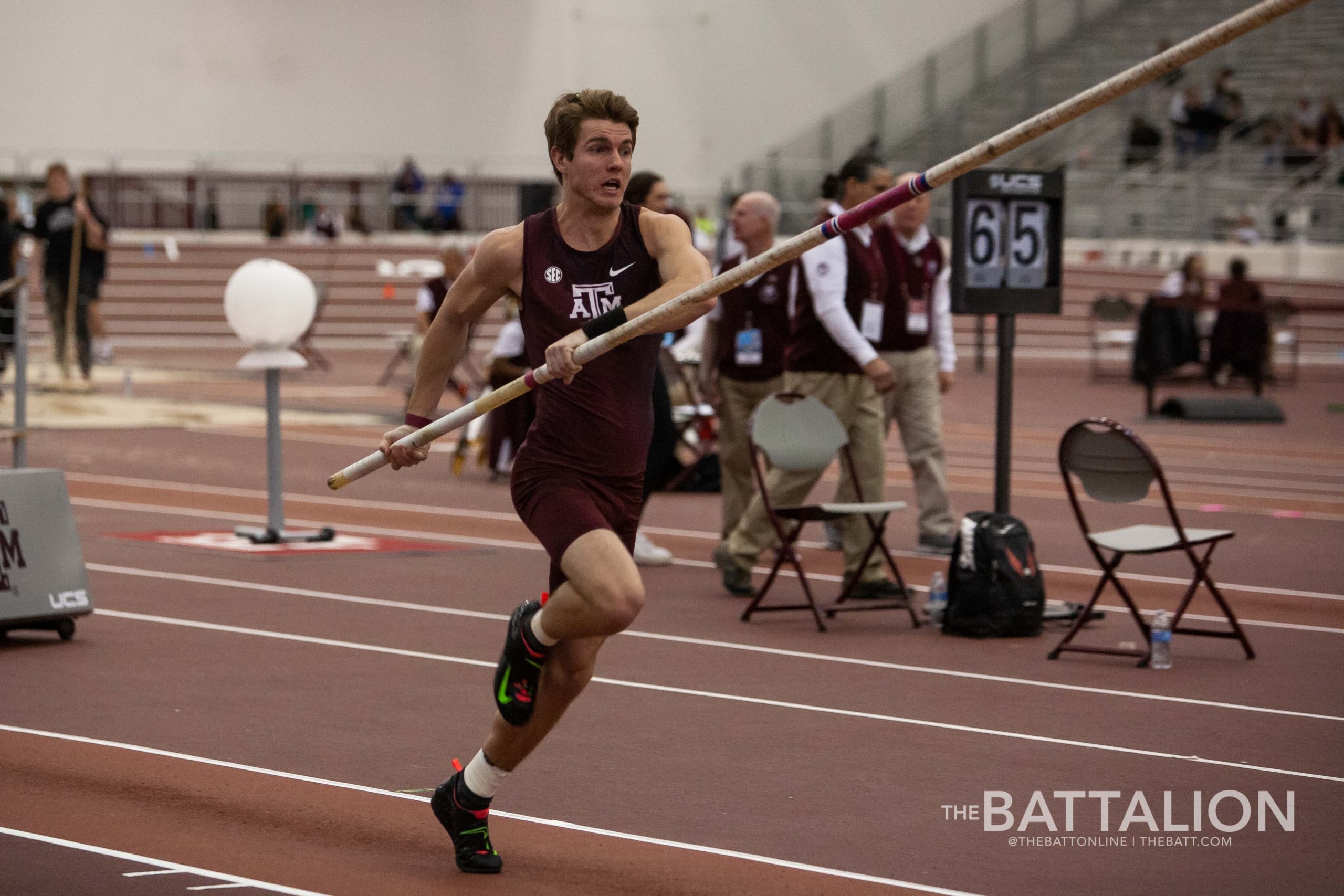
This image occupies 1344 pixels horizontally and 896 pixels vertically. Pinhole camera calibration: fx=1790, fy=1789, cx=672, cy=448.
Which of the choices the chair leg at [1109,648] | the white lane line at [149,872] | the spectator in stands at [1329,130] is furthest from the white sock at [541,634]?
the spectator in stands at [1329,130]

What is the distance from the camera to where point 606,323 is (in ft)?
14.9

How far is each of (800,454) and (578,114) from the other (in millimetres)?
4158

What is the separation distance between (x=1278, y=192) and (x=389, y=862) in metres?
28.9

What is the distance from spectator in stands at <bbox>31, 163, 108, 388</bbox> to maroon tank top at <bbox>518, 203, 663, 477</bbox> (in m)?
15.1

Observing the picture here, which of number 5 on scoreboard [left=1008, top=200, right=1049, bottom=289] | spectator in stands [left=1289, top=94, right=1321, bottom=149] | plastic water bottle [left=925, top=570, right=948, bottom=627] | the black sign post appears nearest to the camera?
plastic water bottle [left=925, top=570, right=948, bottom=627]

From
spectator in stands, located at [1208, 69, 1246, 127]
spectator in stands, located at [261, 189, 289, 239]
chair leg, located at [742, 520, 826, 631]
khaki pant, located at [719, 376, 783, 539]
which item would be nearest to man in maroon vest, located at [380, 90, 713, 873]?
chair leg, located at [742, 520, 826, 631]

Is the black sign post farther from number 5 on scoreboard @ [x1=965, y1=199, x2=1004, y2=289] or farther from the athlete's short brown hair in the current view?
the athlete's short brown hair

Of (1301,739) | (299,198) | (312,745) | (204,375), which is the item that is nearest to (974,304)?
(1301,739)

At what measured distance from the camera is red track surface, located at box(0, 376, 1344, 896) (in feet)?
15.4

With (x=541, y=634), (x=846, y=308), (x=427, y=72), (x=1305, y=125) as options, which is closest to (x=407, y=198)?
(x=427, y=72)

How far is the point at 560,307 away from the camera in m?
4.77

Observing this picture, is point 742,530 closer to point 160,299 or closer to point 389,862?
point 389,862

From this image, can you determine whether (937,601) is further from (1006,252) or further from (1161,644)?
(1006,252)

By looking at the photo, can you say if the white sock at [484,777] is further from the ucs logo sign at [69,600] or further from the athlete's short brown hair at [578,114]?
the ucs logo sign at [69,600]
